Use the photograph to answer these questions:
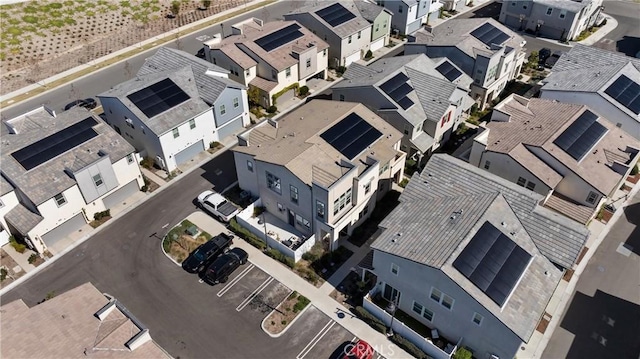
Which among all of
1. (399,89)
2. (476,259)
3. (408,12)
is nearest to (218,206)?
(399,89)

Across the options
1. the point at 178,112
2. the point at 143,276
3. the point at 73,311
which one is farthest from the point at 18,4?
the point at 73,311

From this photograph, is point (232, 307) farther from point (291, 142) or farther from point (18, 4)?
point (18, 4)

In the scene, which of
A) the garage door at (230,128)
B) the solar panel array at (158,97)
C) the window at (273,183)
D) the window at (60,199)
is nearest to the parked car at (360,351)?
the window at (273,183)

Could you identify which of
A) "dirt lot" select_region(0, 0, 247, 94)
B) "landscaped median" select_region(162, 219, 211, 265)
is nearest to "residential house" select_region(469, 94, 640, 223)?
"landscaped median" select_region(162, 219, 211, 265)

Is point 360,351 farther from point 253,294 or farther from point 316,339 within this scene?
point 253,294

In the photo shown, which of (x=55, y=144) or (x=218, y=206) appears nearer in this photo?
(x=55, y=144)

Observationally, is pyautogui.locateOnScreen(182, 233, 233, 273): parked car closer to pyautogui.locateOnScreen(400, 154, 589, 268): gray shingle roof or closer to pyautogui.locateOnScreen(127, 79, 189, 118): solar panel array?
pyautogui.locateOnScreen(127, 79, 189, 118): solar panel array
